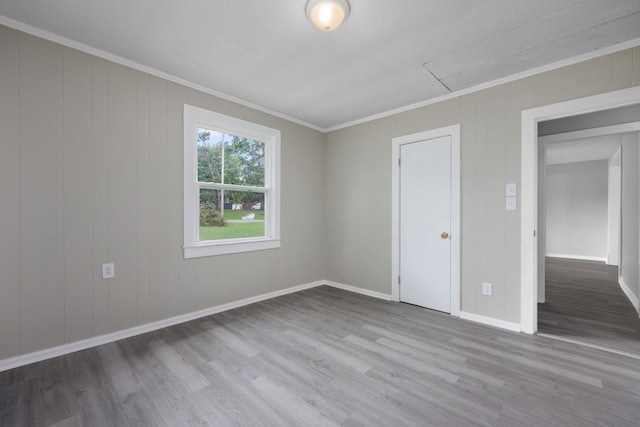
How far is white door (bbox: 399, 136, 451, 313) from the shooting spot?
10.7 ft

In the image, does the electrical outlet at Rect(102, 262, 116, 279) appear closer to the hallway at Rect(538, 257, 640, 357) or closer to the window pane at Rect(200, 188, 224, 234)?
the window pane at Rect(200, 188, 224, 234)

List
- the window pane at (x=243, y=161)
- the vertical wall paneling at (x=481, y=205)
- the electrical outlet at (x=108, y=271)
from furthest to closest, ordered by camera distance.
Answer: the window pane at (x=243, y=161) < the vertical wall paneling at (x=481, y=205) < the electrical outlet at (x=108, y=271)

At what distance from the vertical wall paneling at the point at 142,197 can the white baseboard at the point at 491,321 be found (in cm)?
330

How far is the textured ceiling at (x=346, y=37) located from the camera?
6.14 feet

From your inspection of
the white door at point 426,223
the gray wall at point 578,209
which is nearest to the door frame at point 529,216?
the white door at point 426,223

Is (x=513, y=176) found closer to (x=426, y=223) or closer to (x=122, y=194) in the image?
(x=426, y=223)

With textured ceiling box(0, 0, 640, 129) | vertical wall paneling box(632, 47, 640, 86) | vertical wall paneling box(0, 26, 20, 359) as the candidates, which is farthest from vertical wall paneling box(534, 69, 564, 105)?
vertical wall paneling box(0, 26, 20, 359)

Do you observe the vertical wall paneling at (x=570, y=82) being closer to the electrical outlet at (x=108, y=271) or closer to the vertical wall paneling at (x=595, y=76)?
the vertical wall paneling at (x=595, y=76)

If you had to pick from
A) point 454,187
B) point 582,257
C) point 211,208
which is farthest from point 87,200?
point 582,257

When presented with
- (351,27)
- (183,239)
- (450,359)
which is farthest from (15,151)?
(450,359)

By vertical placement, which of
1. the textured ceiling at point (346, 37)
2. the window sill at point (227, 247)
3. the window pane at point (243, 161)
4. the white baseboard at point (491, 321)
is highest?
the textured ceiling at point (346, 37)

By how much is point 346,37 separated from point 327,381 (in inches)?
100

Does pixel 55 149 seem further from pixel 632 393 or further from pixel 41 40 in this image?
pixel 632 393

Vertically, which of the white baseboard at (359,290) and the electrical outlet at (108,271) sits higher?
the electrical outlet at (108,271)
